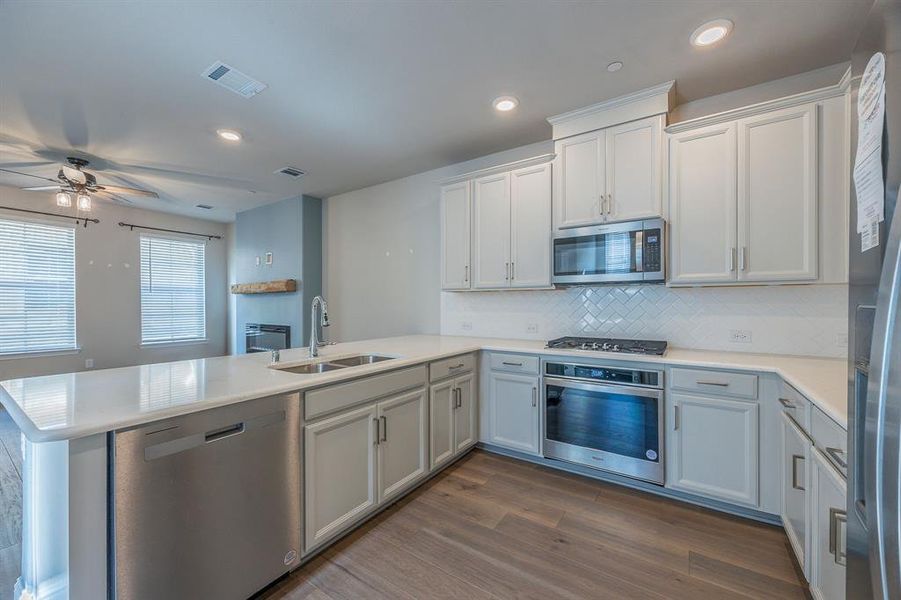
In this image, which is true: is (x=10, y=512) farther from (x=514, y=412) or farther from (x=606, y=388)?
(x=606, y=388)

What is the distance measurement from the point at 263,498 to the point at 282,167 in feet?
11.3

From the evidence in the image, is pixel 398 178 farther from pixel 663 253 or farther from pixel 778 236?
pixel 778 236

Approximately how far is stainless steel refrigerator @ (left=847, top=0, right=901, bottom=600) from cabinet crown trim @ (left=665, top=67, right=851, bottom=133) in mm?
1814

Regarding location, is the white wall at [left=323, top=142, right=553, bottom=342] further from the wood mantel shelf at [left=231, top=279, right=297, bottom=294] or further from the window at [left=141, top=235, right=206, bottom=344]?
the window at [left=141, top=235, right=206, bottom=344]

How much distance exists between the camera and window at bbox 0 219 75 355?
453 centimetres

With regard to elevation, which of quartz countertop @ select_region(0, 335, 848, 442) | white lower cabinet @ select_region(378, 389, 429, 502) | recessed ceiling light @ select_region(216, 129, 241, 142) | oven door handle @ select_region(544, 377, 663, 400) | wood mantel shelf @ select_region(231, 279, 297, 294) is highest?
recessed ceiling light @ select_region(216, 129, 241, 142)

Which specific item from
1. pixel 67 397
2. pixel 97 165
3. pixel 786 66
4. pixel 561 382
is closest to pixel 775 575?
pixel 561 382

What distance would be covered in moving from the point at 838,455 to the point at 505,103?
2.61 metres

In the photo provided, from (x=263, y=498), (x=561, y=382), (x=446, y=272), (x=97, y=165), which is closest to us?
(x=263, y=498)

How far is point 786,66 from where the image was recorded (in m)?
2.29

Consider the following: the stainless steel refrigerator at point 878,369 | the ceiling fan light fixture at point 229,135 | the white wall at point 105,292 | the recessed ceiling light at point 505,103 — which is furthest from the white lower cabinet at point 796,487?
the white wall at point 105,292

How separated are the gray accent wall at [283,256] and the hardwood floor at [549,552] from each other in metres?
3.38

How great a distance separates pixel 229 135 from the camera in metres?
3.18

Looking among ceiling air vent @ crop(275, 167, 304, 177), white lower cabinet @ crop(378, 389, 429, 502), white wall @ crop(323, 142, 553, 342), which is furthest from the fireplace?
white lower cabinet @ crop(378, 389, 429, 502)
